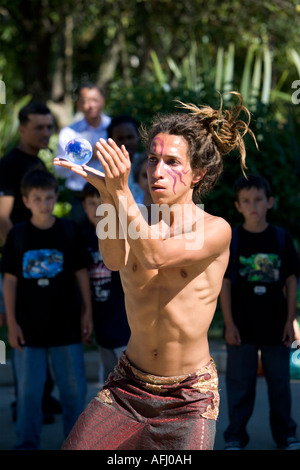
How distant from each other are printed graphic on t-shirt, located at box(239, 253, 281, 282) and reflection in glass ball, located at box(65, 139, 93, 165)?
88.4 inches

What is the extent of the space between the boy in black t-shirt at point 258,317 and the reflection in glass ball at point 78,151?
86.7 inches

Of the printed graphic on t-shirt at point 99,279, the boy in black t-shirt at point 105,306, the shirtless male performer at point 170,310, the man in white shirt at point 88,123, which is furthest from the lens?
the man in white shirt at point 88,123

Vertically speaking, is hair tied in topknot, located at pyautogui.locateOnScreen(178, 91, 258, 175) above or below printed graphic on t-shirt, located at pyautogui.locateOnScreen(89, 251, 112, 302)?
above

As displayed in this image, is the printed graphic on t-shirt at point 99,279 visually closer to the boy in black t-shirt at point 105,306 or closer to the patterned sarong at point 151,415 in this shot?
the boy in black t-shirt at point 105,306

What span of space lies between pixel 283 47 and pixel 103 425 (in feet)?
34.9

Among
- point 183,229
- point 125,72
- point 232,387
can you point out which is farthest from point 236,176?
point 125,72

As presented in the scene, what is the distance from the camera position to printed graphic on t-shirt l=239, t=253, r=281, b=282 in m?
4.94

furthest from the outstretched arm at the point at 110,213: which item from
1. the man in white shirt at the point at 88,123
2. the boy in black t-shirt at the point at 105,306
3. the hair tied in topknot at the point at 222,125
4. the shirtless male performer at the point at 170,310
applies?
the man in white shirt at the point at 88,123

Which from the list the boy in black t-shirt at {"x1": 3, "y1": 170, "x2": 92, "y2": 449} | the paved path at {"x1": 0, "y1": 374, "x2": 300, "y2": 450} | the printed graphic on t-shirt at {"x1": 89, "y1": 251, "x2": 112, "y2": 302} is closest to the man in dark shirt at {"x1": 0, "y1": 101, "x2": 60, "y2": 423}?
the paved path at {"x1": 0, "y1": 374, "x2": 300, "y2": 450}

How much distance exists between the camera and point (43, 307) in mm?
4918

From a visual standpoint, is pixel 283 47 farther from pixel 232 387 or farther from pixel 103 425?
pixel 103 425

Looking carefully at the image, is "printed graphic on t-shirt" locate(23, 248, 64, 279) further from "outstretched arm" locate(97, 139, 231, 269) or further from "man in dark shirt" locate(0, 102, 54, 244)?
"outstretched arm" locate(97, 139, 231, 269)

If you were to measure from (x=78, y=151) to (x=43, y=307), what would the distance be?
2191 mm

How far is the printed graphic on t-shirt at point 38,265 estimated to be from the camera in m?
4.93
